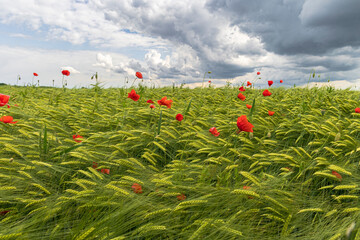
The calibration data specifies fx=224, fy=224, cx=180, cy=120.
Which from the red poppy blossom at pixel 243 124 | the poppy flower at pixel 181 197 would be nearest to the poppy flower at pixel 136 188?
the poppy flower at pixel 181 197

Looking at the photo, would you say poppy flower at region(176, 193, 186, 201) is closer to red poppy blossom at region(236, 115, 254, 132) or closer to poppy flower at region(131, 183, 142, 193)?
poppy flower at region(131, 183, 142, 193)

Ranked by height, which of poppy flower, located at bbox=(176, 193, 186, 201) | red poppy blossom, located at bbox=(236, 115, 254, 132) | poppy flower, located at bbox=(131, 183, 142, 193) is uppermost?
red poppy blossom, located at bbox=(236, 115, 254, 132)

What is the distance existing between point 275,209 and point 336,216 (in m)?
0.42

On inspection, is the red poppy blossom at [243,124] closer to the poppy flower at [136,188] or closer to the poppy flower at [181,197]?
the poppy flower at [181,197]

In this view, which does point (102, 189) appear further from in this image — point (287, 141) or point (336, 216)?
point (287, 141)

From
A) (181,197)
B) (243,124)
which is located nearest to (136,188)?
(181,197)

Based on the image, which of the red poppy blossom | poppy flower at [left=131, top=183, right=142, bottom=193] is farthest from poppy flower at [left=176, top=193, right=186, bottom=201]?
the red poppy blossom

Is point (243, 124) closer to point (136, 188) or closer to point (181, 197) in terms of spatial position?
point (181, 197)

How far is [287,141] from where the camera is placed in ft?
8.07

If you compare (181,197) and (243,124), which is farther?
(243,124)

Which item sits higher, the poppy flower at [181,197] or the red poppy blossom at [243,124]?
the red poppy blossom at [243,124]

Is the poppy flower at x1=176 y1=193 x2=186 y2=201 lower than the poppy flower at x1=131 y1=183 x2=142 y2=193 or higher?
lower

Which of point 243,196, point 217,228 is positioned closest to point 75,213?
point 217,228

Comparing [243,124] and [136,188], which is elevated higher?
[243,124]
